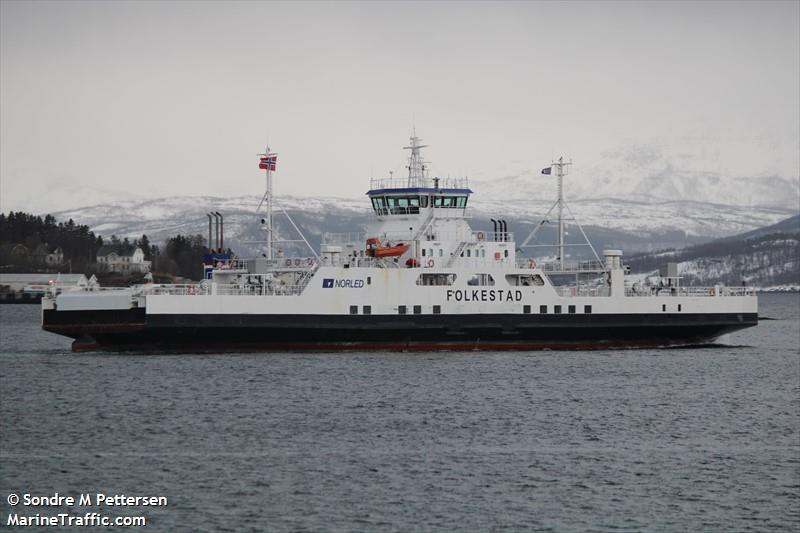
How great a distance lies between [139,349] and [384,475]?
76.0 ft

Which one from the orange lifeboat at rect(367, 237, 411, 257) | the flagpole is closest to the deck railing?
the orange lifeboat at rect(367, 237, 411, 257)

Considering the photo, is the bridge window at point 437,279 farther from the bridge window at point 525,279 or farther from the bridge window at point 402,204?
the bridge window at point 402,204

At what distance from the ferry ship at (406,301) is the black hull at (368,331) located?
5cm

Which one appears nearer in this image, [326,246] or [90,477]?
[90,477]

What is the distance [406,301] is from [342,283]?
112 inches

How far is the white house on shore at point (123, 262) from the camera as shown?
14625cm

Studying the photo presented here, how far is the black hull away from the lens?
45.9m

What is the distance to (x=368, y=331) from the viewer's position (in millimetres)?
47562

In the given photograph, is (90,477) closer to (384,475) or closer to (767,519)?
(384,475)

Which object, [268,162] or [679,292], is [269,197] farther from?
[679,292]

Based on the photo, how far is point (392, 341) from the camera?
1893 inches

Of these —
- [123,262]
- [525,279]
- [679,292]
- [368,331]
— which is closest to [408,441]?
[368,331]

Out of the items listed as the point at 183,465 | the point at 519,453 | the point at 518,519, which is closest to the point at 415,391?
the point at 519,453

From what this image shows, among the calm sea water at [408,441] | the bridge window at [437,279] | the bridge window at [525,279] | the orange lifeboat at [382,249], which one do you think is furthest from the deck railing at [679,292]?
the orange lifeboat at [382,249]
